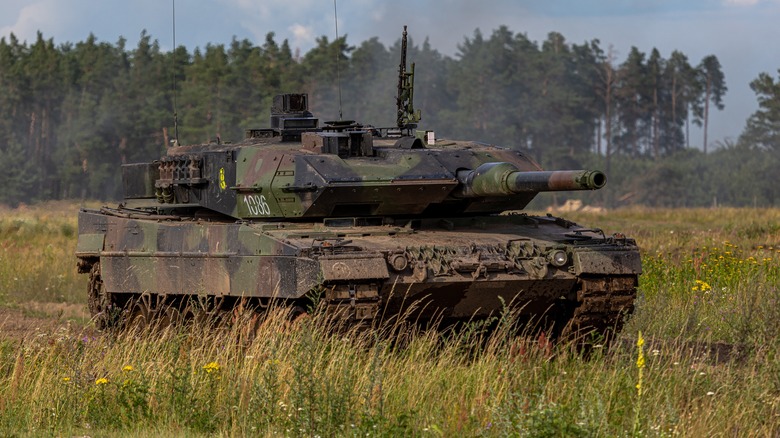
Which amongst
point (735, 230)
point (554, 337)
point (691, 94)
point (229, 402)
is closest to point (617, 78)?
point (691, 94)

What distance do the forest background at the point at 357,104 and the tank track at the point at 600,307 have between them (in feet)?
106

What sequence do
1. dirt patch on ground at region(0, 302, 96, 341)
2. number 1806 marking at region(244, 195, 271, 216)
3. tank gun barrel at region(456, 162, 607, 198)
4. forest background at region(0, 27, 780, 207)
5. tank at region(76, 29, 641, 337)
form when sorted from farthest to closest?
forest background at region(0, 27, 780, 207) → dirt patch on ground at region(0, 302, 96, 341) → number 1806 marking at region(244, 195, 271, 216) → tank at region(76, 29, 641, 337) → tank gun barrel at region(456, 162, 607, 198)

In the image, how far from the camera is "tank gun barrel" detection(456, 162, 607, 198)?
10.8 metres

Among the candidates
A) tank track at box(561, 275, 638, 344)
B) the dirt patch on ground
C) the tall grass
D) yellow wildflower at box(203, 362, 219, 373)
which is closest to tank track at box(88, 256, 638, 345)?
tank track at box(561, 275, 638, 344)

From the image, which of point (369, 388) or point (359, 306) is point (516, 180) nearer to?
point (359, 306)

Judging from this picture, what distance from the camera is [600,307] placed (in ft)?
40.6

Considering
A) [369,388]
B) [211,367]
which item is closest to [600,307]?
[369,388]

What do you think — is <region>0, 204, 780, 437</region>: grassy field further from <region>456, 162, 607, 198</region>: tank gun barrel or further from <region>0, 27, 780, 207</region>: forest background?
<region>0, 27, 780, 207</region>: forest background

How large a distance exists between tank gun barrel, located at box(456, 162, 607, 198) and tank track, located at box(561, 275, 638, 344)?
1.09 m

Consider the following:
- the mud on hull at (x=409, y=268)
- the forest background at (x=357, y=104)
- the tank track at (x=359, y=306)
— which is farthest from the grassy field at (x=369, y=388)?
the forest background at (x=357, y=104)

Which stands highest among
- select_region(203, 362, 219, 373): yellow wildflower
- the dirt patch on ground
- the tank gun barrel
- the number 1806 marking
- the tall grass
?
the tank gun barrel

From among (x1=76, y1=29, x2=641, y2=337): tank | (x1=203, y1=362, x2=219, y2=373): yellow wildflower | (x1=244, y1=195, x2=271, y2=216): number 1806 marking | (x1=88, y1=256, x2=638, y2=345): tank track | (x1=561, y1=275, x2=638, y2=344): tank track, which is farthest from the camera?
(x1=244, y1=195, x2=271, y2=216): number 1806 marking

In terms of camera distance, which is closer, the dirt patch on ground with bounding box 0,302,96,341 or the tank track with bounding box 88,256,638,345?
the tank track with bounding box 88,256,638,345

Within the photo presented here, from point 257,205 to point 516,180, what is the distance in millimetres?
2833
